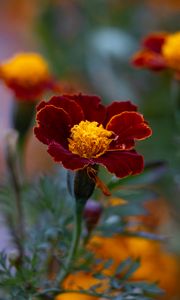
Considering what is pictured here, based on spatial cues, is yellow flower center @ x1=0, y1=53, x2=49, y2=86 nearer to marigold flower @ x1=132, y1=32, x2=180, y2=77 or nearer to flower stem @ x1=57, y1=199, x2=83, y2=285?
marigold flower @ x1=132, y1=32, x2=180, y2=77

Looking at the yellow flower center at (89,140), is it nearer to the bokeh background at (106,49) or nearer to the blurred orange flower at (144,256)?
the blurred orange flower at (144,256)

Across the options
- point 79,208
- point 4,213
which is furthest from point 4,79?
point 79,208

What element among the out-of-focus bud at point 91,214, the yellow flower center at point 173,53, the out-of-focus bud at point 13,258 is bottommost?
the out-of-focus bud at point 13,258

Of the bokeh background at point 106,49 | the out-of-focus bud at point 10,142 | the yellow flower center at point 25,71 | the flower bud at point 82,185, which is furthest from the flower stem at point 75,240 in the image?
the bokeh background at point 106,49

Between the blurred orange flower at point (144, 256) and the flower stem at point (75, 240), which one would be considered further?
the blurred orange flower at point (144, 256)

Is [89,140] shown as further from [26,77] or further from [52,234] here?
[26,77]

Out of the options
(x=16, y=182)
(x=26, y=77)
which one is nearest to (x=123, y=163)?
(x=16, y=182)

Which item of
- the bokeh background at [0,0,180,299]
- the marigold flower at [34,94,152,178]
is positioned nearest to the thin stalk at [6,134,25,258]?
the marigold flower at [34,94,152,178]
